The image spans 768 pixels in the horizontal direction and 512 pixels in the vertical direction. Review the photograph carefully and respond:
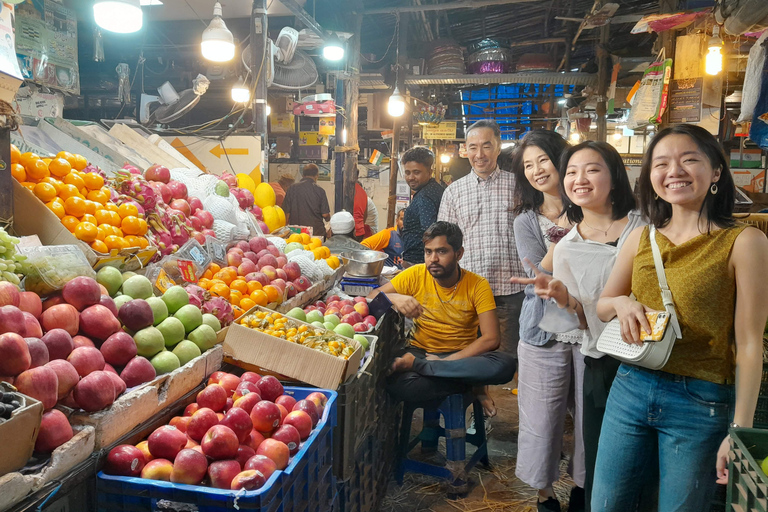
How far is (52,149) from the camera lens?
3756 millimetres

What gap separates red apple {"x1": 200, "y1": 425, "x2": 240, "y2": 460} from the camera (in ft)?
5.30

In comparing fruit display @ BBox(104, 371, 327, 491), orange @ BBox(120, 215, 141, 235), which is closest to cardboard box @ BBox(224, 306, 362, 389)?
fruit display @ BBox(104, 371, 327, 491)

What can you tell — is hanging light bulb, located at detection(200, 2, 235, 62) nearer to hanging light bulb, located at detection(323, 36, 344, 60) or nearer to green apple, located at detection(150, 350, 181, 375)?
hanging light bulb, located at detection(323, 36, 344, 60)

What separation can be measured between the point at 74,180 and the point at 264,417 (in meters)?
1.78

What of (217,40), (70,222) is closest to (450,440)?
(70,222)

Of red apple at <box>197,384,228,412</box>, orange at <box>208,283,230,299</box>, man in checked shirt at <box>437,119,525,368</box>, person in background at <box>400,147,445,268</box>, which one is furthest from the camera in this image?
person in background at <box>400,147,445,268</box>

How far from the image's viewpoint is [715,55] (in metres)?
4.07

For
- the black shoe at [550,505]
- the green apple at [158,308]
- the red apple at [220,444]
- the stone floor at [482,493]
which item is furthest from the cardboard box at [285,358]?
the black shoe at [550,505]

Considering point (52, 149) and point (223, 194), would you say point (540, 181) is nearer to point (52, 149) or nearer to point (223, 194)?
point (223, 194)

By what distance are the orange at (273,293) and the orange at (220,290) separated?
0.76 ft

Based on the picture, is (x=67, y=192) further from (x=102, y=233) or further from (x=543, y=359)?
(x=543, y=359)

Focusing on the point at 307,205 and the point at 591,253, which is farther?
the point at 307,205

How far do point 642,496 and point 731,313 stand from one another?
764 mm

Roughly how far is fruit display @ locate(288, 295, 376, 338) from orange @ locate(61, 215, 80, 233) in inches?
44.4
